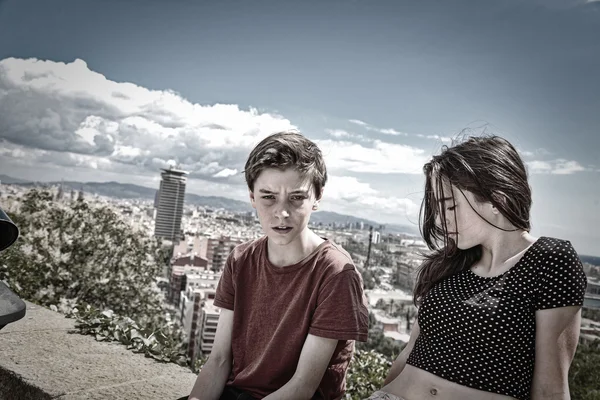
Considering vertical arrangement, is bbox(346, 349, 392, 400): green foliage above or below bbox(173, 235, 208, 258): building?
above

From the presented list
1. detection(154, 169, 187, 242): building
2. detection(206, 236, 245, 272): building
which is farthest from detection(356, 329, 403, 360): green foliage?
detection(154, 169, 187, 242): building

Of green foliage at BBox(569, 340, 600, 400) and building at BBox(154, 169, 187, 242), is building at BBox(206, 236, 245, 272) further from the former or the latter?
green foliage at BBox(569, 340, 600, 400)

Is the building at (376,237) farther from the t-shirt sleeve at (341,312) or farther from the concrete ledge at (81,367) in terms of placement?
the t-shirt sleeve at (341,312)

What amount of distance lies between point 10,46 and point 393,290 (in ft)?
47.4

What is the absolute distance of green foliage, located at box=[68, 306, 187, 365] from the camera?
101 inches

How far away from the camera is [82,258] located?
669 centimetres

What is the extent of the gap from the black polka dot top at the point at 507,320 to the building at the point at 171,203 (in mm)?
9222

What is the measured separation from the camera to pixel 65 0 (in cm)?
1491

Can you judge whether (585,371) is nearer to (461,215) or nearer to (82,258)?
(461,215)

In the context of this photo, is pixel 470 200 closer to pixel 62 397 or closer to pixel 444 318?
pixel 444 318

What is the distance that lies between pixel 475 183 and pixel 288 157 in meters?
0.55

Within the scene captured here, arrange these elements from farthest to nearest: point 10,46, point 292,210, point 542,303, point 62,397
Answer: point 10,46
point 62,397
point 292,210
point 542,303

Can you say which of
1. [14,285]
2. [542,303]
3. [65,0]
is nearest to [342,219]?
[14,285]

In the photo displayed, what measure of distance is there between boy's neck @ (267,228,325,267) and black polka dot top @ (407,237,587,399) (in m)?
0.45
